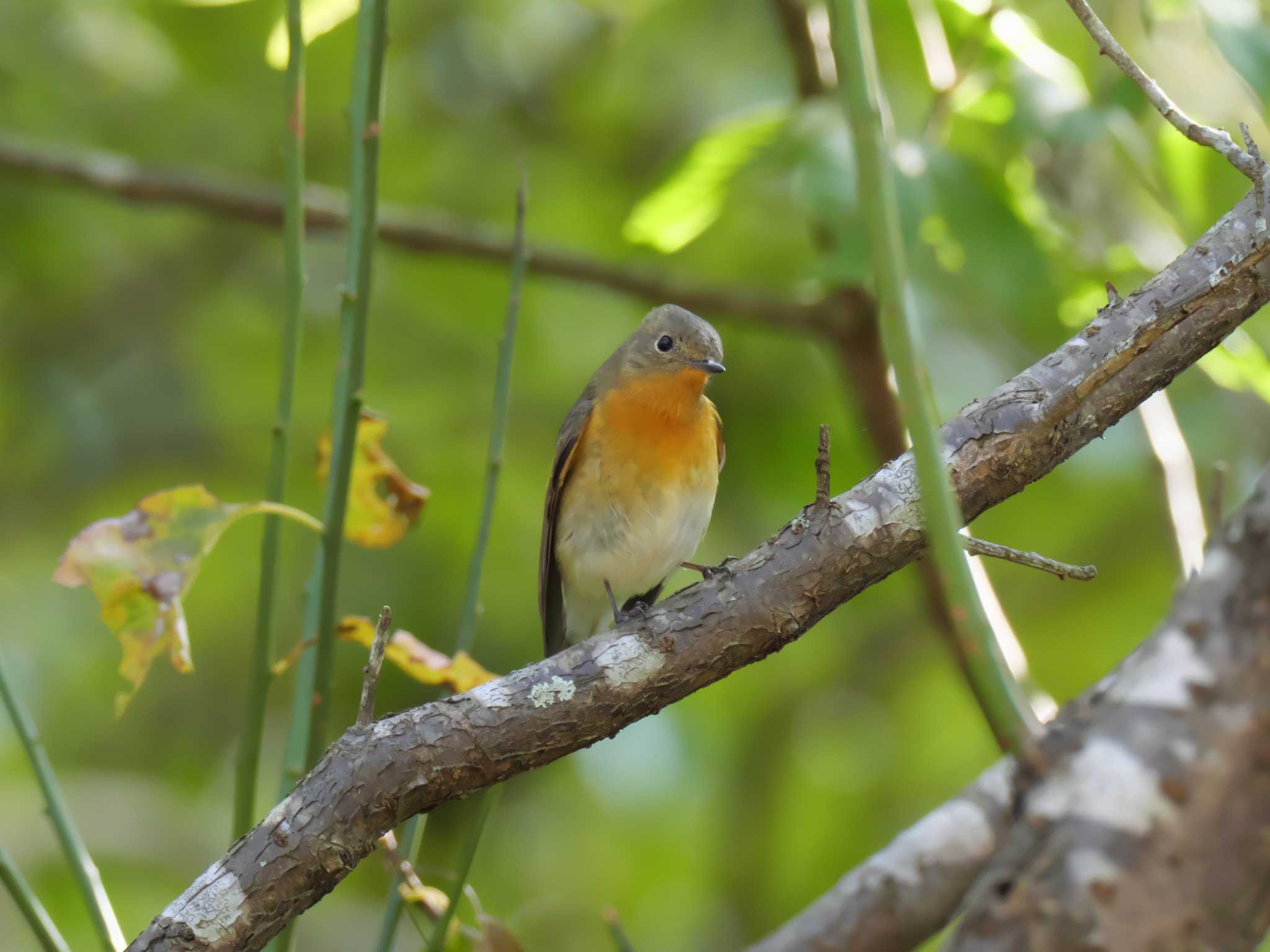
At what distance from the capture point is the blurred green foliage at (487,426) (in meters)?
6.91

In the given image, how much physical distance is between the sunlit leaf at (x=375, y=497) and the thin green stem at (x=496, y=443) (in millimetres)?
281

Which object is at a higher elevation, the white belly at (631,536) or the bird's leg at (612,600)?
the white belly at (631,536)

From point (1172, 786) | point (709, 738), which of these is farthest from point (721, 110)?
point (1172, 786)

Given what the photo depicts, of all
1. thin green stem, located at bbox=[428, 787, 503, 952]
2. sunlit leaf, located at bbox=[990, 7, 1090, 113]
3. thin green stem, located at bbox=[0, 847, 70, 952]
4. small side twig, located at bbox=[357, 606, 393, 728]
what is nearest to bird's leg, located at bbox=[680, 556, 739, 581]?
thin green stem, located at bbox=[428, 787, 503, 952]

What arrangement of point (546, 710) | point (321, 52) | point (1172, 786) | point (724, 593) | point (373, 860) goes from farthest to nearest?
point (373, 860)
point (321, 52)
point (724, 593)
point (546, 710)
point (1172, 786)

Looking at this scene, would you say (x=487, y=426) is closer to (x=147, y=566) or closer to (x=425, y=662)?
(x=425, y=662)

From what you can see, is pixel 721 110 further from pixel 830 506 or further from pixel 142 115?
pixel 830 506

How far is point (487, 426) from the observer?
7668mm

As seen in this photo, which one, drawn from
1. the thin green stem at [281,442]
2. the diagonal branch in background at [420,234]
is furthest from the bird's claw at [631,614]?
the diagonal branch in background at [420,234]

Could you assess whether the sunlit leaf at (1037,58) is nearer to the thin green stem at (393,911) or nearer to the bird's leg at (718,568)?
the bird's leg at (718,568)

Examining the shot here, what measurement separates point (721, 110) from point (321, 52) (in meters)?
2.53

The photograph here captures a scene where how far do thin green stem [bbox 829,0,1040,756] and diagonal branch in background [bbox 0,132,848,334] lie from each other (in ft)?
14.9

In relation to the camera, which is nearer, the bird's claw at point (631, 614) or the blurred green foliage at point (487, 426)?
the bird's claw at point (631, 614)

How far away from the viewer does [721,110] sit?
8.02 m
